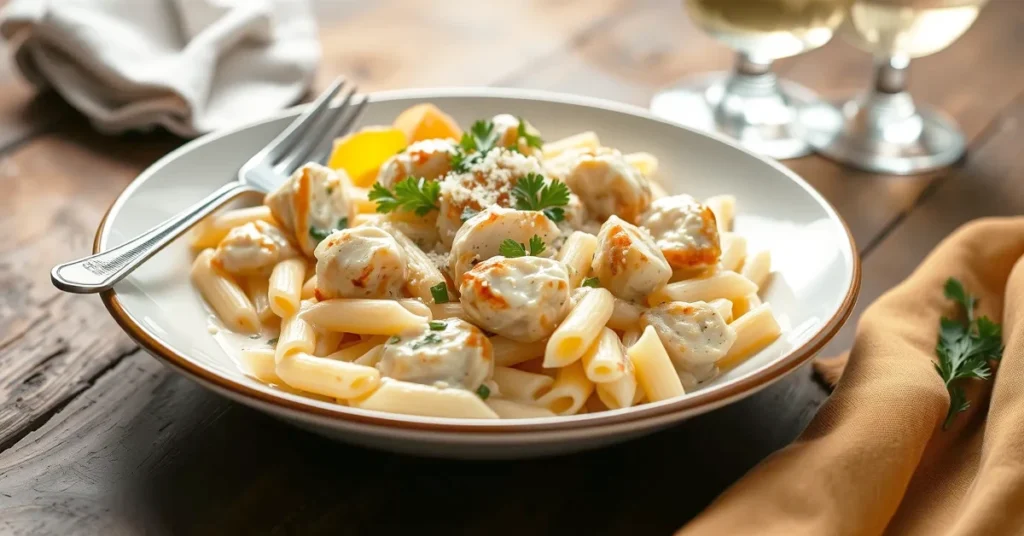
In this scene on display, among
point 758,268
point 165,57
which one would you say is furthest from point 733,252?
point 165,57

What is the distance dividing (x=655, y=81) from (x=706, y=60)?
37cm

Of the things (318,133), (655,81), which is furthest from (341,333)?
(655,81)

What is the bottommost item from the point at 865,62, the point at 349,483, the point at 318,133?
the point at 865,62

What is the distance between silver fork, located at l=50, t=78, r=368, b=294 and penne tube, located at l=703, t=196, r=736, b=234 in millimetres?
1087

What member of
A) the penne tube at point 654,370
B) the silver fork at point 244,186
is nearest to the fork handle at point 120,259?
the silver fork at point 244,186

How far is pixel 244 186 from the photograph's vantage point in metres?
2.74

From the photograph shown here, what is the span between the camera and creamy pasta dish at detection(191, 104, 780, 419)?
204cm

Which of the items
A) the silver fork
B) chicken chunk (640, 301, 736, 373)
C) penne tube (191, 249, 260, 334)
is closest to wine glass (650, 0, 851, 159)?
the silver fork

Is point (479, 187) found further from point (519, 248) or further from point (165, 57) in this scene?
point (165, 57)

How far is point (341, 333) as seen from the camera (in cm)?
229

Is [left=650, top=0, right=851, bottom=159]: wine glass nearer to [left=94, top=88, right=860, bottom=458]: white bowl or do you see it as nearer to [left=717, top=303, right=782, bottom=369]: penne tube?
[left=94, top=88, right=860, bottom=458]: white bowl

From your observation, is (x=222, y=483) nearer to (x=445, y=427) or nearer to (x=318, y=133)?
(x=445, y=427)

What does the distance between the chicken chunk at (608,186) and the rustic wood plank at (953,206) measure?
0.64 metres

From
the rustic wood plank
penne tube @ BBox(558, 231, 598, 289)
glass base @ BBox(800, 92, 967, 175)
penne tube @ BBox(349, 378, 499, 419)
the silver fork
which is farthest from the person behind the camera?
glass base @ BBox(800, 92, 967, 175)
